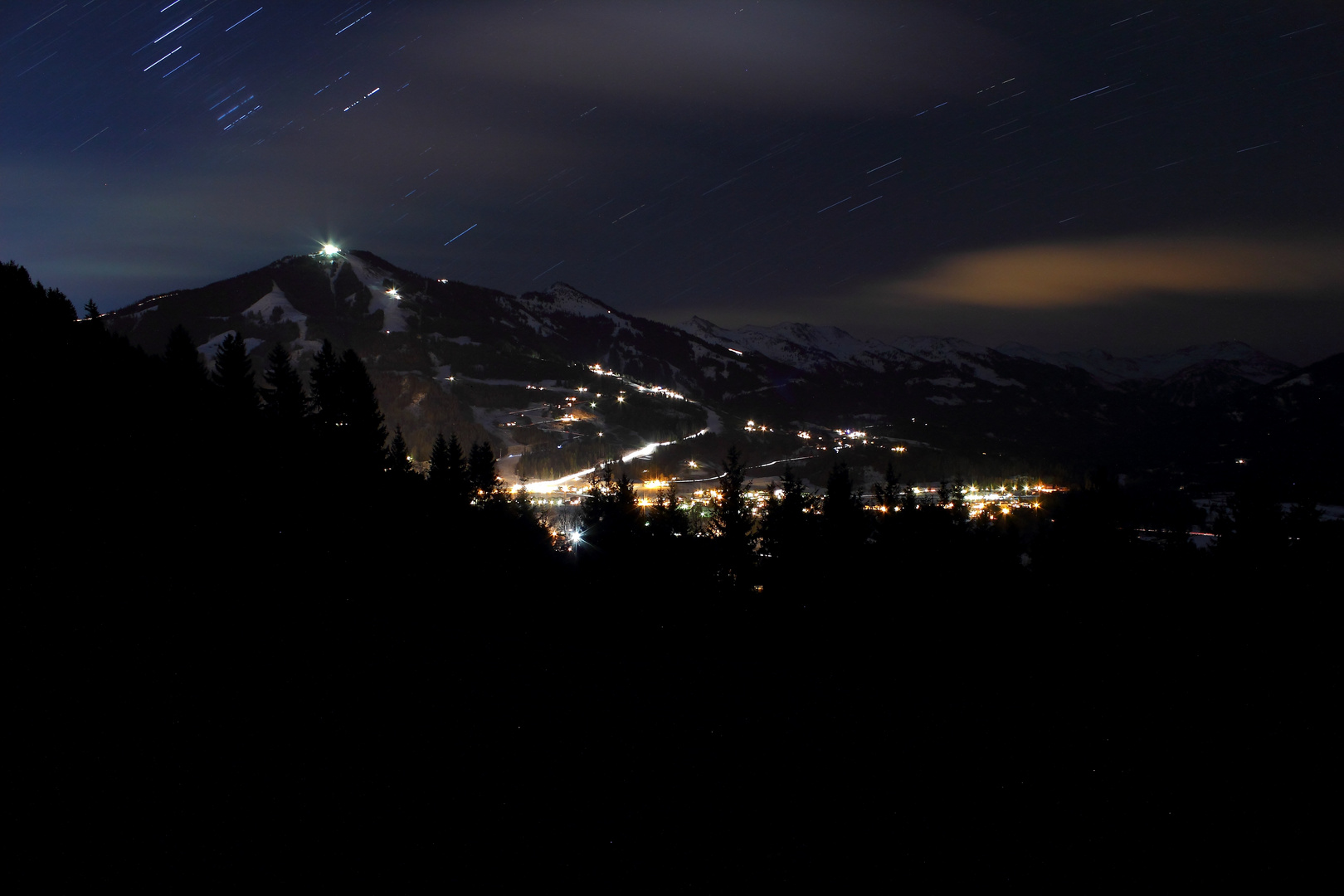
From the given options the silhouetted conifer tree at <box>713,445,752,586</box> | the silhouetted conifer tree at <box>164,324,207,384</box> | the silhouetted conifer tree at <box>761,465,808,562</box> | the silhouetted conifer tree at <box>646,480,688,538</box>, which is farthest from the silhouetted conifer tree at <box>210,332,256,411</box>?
the silhouetted conifer tree at <box>761,465,808,562</box>

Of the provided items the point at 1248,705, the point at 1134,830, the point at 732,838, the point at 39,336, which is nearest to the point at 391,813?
the point at 732,838

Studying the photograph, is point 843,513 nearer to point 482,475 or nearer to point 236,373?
point 482,475

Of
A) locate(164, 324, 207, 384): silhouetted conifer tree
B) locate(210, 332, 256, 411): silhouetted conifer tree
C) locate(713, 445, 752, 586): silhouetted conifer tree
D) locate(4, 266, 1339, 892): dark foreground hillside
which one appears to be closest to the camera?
locate(4, 266, 1339, 892): dark foreground hillside

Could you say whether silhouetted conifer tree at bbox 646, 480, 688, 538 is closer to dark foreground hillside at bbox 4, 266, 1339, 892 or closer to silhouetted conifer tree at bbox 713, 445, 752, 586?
silhouetted conifer tree at bbox 713, 445, 752, 586

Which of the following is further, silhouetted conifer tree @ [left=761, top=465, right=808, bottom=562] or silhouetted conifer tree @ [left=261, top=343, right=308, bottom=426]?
silhouetted conifer tree @ [left=261, top=343, right=308, bottom=426]

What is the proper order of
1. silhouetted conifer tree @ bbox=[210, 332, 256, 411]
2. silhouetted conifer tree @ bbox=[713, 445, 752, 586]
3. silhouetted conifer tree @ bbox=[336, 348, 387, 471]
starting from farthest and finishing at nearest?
silhouetted conifer tree @ bbox=[336, 348, 387, 471] < silhouetted conifer tree @ bbox=[210, 332, 256, 411] < silhouetted conifer tree @ bbox=[713, 445, 752, 586]

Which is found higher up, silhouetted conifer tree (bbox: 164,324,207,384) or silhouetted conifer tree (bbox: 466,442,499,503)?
silhouetted conifer tree (bbox: 164,324,207,384)

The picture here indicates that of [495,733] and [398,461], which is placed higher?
[398,461]

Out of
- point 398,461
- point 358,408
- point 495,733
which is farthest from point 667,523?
point 495,733

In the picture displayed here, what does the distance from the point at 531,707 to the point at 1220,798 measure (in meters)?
10.7

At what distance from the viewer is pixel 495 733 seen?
458 inches

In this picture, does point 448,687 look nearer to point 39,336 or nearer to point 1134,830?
point 1134,830

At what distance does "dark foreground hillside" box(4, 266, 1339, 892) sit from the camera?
8203mm

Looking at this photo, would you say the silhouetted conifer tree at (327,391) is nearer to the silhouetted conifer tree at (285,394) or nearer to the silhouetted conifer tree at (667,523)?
the silhouetted conifer tree at (285,394)
